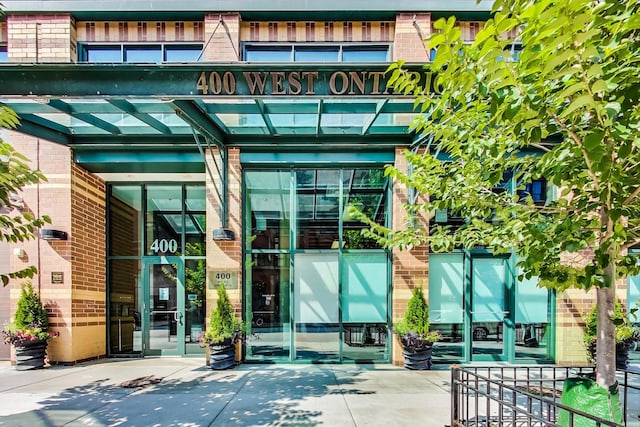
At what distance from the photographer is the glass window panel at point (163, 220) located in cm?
938

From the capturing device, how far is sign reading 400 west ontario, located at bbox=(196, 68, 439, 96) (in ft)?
15.7

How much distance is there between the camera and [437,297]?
8.33 metres

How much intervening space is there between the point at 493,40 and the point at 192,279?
8.56m

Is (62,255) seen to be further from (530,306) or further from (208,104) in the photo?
(530,306)

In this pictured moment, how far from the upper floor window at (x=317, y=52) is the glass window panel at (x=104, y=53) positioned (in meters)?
2.75

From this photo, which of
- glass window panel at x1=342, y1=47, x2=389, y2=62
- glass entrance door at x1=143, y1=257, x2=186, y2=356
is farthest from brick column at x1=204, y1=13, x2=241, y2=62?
glass entrance door at x1=143, y1=257, x2=186, y2=356

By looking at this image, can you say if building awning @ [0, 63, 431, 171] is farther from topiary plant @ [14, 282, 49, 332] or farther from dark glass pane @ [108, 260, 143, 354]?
topiary plant @ [14, 282, 49, 332]

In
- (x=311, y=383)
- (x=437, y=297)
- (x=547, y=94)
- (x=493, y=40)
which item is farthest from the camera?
(x=437, y=297)

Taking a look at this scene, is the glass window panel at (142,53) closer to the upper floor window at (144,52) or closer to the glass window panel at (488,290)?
the upper floor window at (144,52)

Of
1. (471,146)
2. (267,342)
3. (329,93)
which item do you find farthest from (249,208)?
(471,146)

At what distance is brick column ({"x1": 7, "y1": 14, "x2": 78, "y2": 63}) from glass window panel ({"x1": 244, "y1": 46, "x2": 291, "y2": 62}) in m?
3.66

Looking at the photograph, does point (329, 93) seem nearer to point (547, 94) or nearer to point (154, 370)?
point (547, 94)

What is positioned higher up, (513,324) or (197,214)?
(197,214)

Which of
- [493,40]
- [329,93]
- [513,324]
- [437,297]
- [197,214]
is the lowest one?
[513,324]
